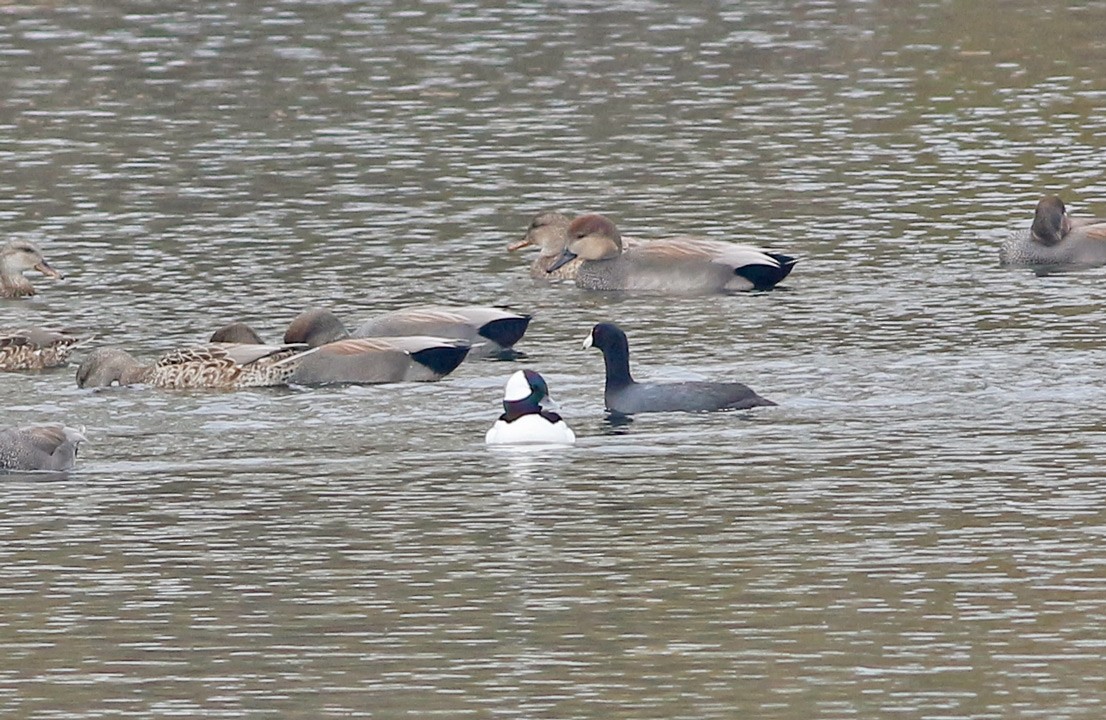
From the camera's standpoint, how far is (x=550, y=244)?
923 inches

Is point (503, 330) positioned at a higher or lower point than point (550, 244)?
higher

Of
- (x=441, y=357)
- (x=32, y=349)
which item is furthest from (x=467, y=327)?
(x=32, y=349)

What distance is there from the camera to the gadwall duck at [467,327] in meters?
19.2

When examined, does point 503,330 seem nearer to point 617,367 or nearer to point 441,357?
point 441,357

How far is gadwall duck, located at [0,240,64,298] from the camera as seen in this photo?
22.4m

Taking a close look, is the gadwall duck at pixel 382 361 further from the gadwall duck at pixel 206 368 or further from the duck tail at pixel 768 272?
the duck tail at pixel 768 272

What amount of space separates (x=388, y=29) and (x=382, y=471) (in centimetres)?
2474

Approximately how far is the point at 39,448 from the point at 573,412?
347 cm

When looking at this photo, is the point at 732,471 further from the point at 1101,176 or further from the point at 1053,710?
the point at 1101,176

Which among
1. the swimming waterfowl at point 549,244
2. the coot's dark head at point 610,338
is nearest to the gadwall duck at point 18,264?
the swimming waterfowl at point 549,244

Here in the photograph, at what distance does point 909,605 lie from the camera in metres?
11.9

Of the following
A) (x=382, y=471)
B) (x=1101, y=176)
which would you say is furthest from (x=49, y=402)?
(x=1101, y=176)

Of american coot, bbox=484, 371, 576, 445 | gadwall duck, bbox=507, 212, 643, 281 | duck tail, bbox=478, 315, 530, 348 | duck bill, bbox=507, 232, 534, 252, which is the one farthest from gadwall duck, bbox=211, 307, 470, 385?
duck bill, bbox=507, 232, 534, 252

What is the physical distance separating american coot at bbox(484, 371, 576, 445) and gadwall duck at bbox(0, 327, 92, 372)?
14.7ft
